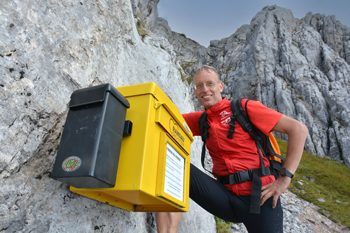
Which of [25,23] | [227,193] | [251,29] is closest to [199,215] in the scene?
[227,193]

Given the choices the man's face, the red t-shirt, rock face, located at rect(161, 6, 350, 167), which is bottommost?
the red t-shirt

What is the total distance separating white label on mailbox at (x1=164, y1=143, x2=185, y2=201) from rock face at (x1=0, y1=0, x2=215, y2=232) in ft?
2.95

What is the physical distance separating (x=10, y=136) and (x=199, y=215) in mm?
4118

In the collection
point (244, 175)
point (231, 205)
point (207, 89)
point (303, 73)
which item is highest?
point (303, 73)

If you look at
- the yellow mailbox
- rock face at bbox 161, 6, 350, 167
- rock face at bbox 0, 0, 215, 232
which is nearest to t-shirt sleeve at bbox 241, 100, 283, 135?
the yellow mailbox

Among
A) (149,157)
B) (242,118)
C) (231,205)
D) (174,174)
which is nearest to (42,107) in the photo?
(149,157)

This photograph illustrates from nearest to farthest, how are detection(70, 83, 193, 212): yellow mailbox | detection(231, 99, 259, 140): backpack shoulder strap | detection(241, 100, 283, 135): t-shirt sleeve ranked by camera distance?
detection(70, 83, 193, 212): yellow mailbox < detection(241, 100, 283, 135): t-shirt sleeve < detection(231, 99, 259, 140): backpack shoulder strap

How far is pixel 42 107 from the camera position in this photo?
1.92 metres

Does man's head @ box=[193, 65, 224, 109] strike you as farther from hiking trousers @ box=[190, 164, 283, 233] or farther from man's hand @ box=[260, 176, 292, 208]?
man's hand @ box=[260, 176, 292, 208]

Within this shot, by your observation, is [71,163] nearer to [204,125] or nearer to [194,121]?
[204,125]

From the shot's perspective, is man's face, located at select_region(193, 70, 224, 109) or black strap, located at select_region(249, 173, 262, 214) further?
man's face, located at select_region(193, 70, 224, 109)

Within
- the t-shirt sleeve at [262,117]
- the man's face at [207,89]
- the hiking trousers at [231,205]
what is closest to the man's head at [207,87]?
the man's face at [207,89]

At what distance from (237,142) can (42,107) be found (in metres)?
2.36

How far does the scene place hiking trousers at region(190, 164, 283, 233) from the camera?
2.57m
